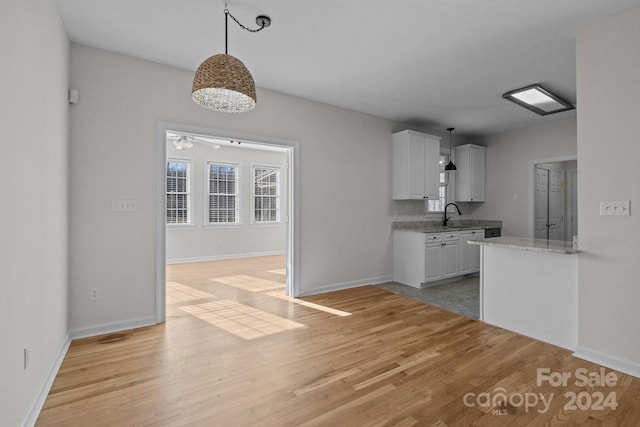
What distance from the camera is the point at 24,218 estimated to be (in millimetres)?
1640

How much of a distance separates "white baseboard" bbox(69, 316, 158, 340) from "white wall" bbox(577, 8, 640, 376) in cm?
408

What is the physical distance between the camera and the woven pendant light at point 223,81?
1989mm

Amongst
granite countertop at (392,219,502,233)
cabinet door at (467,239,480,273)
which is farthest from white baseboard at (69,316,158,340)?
cabinet door at (467,239,480,273)

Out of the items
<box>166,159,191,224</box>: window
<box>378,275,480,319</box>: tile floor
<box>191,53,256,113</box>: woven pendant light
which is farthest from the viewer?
<box>166,159,191,224</box>: window

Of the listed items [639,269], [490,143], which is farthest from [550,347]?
[490,143]

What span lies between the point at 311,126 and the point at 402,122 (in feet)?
6.31

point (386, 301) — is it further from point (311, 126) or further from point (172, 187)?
point (172, 187)

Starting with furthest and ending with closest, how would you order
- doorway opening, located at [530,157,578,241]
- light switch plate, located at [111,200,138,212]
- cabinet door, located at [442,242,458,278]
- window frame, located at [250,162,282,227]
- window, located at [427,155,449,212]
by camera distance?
window frame, located at [250,162,282,227] < window, located at [427,155,449,212] < doorway opening, located at [530,157,578,241] < cabinet door, located at [442,242,458,278] < light switch plate, located at [111,200,138,212]

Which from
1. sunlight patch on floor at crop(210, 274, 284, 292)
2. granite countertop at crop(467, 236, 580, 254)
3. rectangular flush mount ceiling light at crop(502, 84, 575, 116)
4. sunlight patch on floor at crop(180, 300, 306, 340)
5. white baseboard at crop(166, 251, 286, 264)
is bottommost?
sunlight patch on floor at crop(180, 300, 306, 340)

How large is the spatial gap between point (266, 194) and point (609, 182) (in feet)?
22.5

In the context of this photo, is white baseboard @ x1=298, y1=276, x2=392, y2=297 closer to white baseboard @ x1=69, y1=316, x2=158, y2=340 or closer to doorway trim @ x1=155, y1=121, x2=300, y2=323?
doorway trim @ x1=155, y1=121, x2=300, y2=323

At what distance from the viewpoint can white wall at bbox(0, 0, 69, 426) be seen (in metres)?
A: 1.41

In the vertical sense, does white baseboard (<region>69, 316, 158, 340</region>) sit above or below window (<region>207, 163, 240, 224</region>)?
below

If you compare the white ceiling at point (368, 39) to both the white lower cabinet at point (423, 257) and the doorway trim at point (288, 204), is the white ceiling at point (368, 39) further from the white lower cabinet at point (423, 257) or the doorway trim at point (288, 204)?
the white lower cabinet at point (423, 257)
